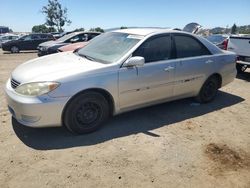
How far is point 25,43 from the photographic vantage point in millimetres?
19672

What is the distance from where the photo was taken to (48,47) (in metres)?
12.7

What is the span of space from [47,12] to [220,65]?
47.1 m

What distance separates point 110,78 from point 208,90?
112 inches

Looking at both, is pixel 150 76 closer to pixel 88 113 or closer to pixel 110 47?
pixel 110 47

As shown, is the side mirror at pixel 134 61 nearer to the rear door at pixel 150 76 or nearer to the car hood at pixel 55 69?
the rear door at pixel 150 76

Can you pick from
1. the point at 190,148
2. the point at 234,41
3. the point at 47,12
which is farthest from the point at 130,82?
the point at 47,12

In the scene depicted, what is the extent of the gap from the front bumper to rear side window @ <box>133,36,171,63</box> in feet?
5.24

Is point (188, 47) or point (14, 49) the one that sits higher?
point (188, 47)

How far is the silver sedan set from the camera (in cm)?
381

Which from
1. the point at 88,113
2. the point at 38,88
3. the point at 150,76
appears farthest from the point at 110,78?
the point at 38,88

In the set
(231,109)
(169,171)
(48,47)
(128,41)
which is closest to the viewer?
(169,171)

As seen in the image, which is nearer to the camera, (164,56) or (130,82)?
(130,82)

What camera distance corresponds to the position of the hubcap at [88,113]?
414 cm

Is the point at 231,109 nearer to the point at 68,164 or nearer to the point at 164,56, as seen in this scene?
the point at 164,56
